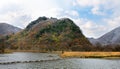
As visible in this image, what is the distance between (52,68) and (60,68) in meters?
2.38

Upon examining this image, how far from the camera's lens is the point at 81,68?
64312 millimetres

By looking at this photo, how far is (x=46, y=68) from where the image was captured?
6462cm

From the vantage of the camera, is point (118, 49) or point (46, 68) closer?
point (46, 68)

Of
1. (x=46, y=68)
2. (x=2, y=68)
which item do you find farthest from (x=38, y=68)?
(x=2, y=68)

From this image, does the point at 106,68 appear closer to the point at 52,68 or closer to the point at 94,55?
the point at 52,68

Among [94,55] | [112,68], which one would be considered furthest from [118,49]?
[112,68]

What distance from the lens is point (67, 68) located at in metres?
64.1

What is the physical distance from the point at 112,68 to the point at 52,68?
17.4 meters

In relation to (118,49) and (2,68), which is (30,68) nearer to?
(2,68)

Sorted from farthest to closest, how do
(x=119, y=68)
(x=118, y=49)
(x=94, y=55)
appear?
(x=118, y=49)
(x=94, y=55)
(x=119, y=68)

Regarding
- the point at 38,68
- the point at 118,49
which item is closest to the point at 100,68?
the point at 38,68

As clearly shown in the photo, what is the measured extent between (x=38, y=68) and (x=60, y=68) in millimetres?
6544

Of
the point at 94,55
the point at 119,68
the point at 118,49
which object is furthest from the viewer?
the point at 118,49

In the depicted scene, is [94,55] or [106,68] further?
[94,55]
